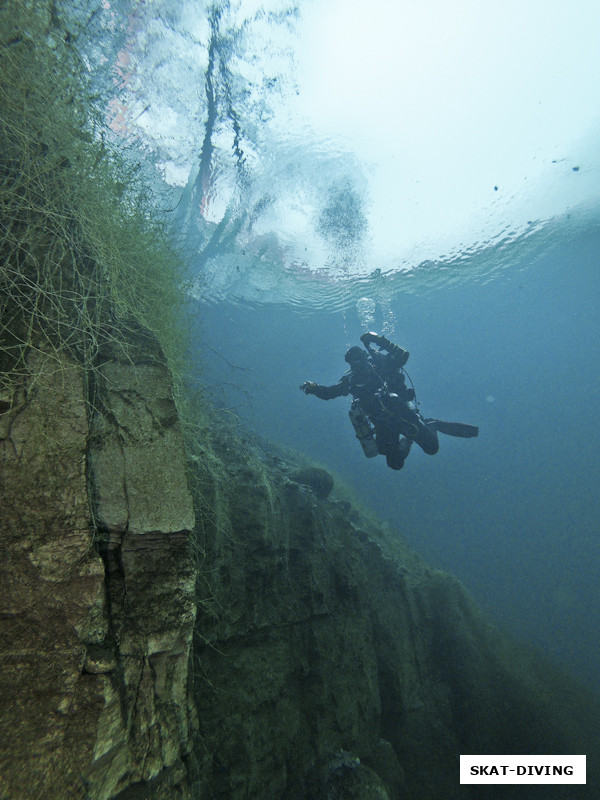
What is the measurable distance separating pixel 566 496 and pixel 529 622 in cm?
3167

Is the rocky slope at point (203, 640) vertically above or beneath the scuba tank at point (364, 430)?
beneath

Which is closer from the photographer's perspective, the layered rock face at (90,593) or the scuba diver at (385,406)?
the layered rock face at (90,593)

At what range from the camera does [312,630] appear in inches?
171

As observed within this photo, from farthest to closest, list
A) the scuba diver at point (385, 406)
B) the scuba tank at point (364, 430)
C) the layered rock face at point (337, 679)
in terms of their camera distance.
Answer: the scuba diver at point (385, 406) → the scuba tank at point (364, 430) → the layered rock face at point (337, 679)

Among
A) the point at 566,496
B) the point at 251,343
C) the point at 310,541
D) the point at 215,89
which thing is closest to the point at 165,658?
the point at 310,541

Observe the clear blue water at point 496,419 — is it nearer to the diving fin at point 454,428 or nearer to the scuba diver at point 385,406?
the scuba diver at point 385,406

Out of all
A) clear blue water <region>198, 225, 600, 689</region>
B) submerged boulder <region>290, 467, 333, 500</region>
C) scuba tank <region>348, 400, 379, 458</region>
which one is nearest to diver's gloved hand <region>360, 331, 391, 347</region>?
scuba tank <region>348, 400, 379, 458</region>

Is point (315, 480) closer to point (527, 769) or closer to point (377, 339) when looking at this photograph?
point (377, 339)

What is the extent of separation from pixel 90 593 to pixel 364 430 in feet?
20.0

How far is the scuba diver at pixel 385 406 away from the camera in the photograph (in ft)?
24.0

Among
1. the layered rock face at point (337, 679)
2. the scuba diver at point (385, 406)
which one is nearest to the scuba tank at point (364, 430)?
the scuba diver at point (385, 406)

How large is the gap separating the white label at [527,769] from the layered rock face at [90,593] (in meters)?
6.39

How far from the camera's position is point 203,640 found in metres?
3.08

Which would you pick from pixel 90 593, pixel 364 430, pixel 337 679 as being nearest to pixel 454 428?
pixel 364 430
